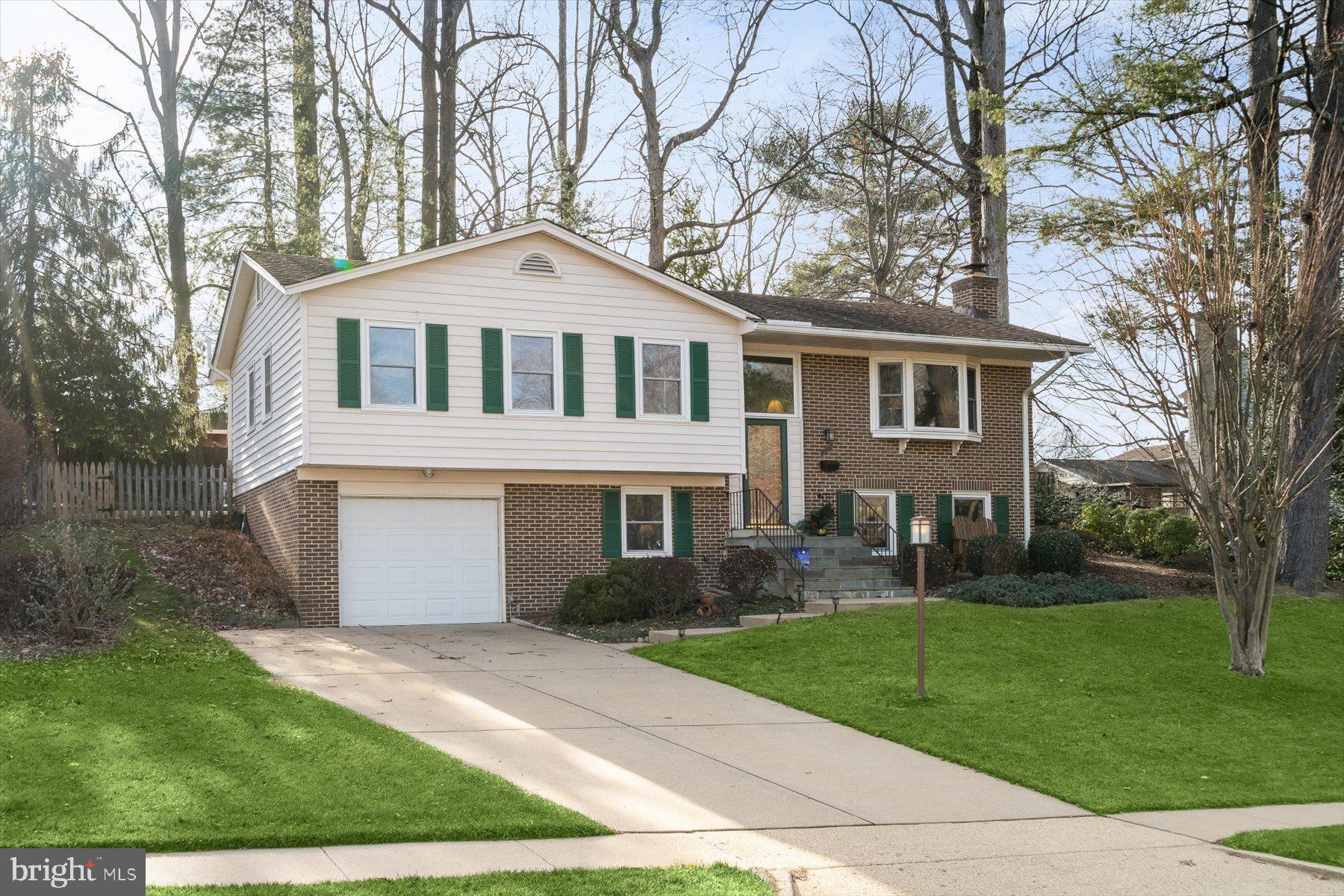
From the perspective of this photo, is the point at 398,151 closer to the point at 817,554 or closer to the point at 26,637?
the point at 817,554

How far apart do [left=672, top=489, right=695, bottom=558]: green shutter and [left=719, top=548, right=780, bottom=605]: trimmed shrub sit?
158 centimetres

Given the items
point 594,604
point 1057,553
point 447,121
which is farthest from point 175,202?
point 1057,553

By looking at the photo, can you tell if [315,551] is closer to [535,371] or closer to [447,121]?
[535,371]

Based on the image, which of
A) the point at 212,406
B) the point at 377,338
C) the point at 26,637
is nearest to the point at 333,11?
the point at 212,406

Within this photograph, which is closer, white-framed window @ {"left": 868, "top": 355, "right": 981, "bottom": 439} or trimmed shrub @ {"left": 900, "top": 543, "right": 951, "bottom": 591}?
trimmed shrub @ {"left": 900, "top": 543, "right": 951, "bottom": 591}

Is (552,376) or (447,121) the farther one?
(447,121)

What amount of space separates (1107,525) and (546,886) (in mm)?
22700

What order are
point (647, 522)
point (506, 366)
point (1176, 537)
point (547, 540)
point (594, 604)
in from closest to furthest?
point (594, 604) → point (506, 366) → point (547, 540) → point (647, 522) → point (1176, 537)

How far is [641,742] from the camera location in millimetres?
9625

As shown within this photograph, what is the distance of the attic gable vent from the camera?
1808 centimetres

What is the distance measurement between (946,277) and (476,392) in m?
19.5

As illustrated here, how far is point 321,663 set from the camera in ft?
42.2

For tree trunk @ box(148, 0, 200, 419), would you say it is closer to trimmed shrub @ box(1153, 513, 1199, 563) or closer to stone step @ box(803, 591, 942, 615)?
stone step @ box(803, 591, 942, 615)

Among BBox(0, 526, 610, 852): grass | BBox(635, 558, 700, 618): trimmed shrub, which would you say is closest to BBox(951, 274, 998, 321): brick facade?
BBox(635, 558, 700, 618): trimmed shrub
